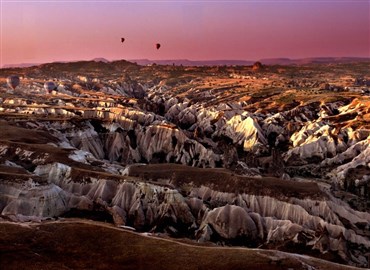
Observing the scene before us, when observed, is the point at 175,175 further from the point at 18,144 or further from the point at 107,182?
the point at 18,144

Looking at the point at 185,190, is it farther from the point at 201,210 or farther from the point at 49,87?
the point at 49,87

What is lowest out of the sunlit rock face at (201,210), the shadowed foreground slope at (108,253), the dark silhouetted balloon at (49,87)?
the sunlit rock face at (201,210)

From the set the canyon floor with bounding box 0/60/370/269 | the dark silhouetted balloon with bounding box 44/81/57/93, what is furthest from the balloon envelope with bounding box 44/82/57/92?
the canyon floor with bounding box 0/60/370/269

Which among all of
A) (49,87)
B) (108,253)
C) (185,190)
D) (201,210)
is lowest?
(201,210)

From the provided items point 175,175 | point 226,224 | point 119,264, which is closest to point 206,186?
point 175,175

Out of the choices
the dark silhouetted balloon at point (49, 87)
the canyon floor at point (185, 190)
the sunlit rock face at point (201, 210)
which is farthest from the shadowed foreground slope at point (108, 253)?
the dark silhouetted balloon at point (49, 87)

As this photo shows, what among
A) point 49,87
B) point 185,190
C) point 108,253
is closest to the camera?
point 108,253

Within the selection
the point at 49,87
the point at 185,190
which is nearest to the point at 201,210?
the point at 185,190

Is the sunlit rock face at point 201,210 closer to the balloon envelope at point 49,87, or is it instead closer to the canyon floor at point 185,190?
the canyon floor at point 185,190

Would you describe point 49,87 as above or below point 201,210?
above

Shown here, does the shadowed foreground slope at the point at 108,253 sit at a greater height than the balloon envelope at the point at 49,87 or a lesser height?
lesser
